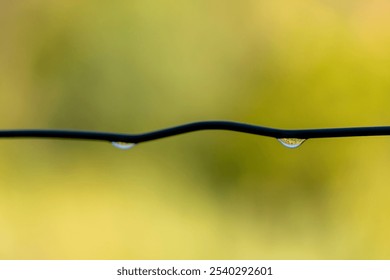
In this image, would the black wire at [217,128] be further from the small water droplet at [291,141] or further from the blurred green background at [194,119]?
the blurred green background at [194,119]

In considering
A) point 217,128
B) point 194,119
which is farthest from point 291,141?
point 194,119

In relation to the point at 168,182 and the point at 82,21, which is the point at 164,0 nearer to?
the point at 82,21

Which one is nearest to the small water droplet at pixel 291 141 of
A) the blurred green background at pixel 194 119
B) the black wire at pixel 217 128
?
the black wire at pixel 217 128

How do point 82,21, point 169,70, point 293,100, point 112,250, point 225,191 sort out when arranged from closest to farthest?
point 112,250 → point 225,191 → point 293,100 → point 169,70 → point 82,21

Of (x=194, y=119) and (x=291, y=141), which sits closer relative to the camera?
(x=291, y=141)

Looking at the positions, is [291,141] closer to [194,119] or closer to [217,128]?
Result: [217,128]

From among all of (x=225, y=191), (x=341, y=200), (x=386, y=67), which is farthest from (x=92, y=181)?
(x=386, y=67)
